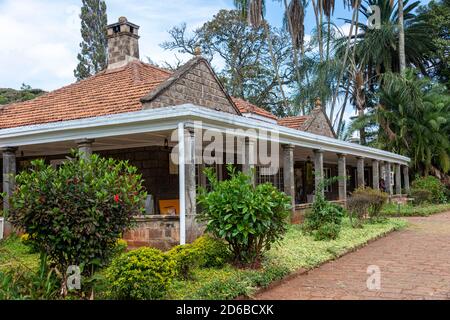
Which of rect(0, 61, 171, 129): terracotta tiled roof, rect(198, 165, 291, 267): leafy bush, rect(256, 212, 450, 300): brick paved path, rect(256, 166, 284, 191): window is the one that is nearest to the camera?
rect(256, 212, 450, 300): brick paved path

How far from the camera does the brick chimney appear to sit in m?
16.2

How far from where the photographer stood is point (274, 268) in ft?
22.4

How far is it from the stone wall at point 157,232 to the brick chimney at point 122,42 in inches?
337

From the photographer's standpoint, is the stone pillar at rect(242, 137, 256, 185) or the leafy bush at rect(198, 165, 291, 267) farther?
the stone pillar at rect(242, 137, 256, 185)

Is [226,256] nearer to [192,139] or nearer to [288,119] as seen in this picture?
[192,139]

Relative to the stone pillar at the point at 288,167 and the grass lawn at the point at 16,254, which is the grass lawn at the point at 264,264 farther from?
the stone pillar at the point at 288,167

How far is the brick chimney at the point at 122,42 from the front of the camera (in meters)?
16.2

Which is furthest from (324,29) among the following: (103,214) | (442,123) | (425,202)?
(103,214)

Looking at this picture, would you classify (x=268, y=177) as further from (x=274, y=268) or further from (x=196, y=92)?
(x=274, y=268)

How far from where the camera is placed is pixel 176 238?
9.04 metres

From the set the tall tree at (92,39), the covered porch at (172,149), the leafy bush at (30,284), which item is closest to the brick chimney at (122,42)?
the covered porch at (172,149)

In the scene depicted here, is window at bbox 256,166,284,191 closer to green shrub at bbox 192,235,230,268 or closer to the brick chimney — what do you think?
the brick chimney

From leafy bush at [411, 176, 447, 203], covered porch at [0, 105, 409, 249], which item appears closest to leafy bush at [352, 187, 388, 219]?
covered porch at [0, 105, 409, 249]

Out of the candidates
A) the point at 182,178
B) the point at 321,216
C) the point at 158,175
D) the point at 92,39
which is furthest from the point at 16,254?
the point at 92,39
